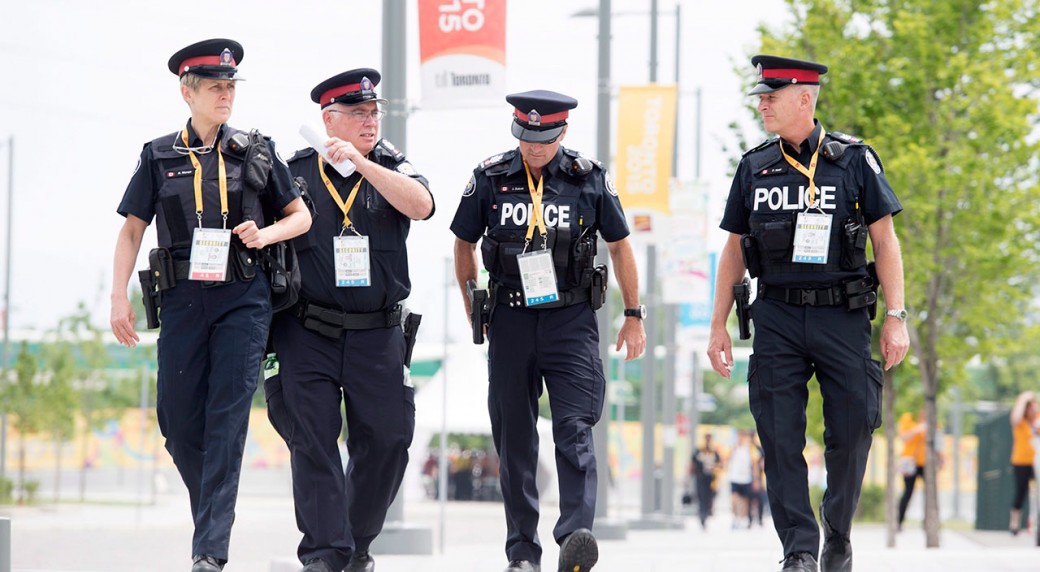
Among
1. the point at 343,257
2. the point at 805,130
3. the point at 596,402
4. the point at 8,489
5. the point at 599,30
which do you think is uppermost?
the point at 599,30

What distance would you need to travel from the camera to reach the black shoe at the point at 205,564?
6328 millimetres

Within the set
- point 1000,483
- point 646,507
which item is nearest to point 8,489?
point 646,507

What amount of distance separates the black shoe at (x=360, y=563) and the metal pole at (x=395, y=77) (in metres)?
4.12

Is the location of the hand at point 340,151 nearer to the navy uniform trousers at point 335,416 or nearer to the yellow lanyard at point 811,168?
the navy uniform trousers at point 335,416

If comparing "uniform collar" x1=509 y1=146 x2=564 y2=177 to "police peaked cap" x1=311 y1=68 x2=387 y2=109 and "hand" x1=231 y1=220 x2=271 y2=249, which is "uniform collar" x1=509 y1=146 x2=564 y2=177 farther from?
"hand" x1=231 y1=220 x2=271 y2=249

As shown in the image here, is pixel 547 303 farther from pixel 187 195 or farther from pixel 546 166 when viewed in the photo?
pixel 187 195

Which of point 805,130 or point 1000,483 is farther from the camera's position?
point 1000,483

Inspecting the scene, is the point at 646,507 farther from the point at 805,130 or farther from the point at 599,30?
the point at 805,130

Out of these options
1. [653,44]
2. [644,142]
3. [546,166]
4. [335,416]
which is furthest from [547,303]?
[653,44]

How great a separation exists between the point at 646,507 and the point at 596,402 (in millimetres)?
18533

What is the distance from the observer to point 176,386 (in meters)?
6.68

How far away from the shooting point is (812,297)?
7.08 meters

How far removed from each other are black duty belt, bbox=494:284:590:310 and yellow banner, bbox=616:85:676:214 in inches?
414

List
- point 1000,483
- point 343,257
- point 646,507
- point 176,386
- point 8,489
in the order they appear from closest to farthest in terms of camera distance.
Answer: point 176,386, point 343,257, point 1000,483, point 646,507, point 8,489
